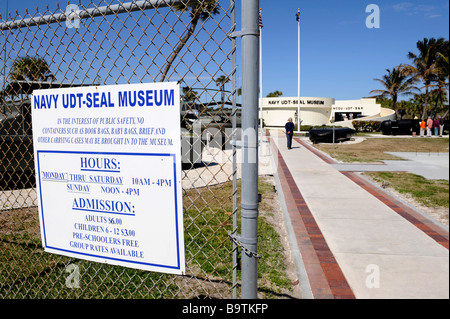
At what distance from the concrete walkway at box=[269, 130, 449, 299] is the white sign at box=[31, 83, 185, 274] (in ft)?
Result: 4.52

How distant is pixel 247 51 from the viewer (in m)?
1.63

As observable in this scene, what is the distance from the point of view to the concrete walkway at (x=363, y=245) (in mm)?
3061

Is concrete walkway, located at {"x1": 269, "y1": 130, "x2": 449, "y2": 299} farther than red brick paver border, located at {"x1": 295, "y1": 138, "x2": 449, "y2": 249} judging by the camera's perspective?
No

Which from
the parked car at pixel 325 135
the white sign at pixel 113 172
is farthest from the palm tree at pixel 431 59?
the parked car at pixel 325 135

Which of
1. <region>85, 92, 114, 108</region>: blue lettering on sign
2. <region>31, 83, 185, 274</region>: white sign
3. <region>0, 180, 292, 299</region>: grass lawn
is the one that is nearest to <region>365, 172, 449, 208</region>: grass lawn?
<region>0, 180, 292, 299</region>: grass lawn

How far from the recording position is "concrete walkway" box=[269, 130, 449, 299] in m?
3.06

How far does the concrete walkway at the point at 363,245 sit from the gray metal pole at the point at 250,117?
0.83 meters

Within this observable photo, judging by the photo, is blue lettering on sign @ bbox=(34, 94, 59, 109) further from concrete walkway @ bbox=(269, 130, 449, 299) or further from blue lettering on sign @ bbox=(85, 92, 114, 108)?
concrete walkway @ bbox=(269, 130, 449, 299)

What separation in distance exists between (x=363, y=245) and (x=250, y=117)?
3.21 metres

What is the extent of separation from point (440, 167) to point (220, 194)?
229 inches

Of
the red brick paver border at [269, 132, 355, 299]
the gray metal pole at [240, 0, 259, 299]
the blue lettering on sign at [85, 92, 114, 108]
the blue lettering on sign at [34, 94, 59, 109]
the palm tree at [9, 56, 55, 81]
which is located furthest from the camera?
the red brick paver border at [269, 132, 355, 299]
